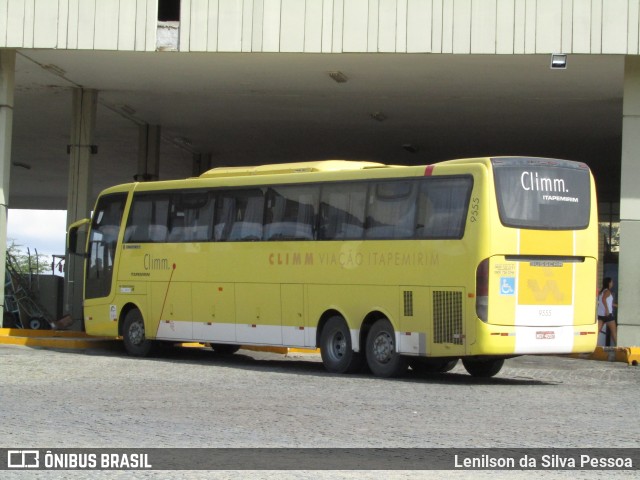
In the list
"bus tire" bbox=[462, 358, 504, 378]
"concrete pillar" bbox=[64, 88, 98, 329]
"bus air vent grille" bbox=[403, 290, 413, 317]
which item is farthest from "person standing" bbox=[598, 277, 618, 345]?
"concrete pillar" bbox=[64, 88, 98, 329]

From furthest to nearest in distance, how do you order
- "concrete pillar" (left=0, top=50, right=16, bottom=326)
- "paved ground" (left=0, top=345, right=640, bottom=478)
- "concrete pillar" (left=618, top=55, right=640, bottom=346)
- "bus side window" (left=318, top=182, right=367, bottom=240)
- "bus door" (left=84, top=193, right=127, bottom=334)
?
"concrete pillar" (left=0, top=50, right=16, bottom=326) → "bus door" (left=84, top=193, right=127, bottom=334) → "concrete pillar" (left=618, top=55, right=640, bottom=346) → "bus side window" (left=318, top=182, right=367, bottom=240) → "paved ground" (left=0, top=345, right=640, bottom=478)

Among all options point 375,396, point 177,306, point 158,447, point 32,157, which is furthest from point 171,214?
point 32,157

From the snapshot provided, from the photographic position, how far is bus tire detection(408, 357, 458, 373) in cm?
1906

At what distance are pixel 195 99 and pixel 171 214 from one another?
879 cm

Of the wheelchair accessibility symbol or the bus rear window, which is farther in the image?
the bus rear window

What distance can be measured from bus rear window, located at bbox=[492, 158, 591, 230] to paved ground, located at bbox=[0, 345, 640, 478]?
8.00 ft

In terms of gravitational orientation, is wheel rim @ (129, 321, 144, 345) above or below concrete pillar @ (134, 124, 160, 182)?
below

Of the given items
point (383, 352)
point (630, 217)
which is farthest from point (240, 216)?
point (630, 217)

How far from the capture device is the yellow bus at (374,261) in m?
16.7

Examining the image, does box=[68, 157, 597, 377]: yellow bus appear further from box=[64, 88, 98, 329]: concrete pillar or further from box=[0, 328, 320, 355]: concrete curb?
box=[64, 88, 98, 329]: concrete pillar

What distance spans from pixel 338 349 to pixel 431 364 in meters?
1.67

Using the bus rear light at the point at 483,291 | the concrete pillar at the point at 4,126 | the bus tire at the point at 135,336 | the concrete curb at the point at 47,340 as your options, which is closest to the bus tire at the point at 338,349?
the bus rear light at the point at 483,291

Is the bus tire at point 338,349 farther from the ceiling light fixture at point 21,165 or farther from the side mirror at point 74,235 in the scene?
the ceiling light fixture at point 21,165

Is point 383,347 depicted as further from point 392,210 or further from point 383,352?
point 392,210
